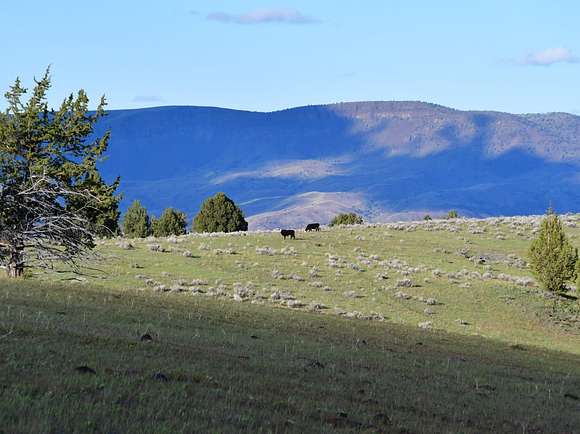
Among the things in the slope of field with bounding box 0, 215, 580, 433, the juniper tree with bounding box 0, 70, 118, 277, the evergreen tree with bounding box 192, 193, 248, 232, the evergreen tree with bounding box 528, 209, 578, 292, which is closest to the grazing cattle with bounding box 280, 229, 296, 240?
the slope of field with bounding box 0, 215, 580, 433

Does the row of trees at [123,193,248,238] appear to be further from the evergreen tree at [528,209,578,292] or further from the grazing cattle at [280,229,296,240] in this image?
the evergreen tree at [528,209,578,292]

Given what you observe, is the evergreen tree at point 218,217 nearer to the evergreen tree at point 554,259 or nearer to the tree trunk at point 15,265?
the evergreen tree at point 554,259

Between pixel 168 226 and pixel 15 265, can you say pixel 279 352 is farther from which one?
pixel 168 226

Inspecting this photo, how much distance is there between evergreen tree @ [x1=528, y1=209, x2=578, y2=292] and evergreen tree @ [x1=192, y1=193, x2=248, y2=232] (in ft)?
148

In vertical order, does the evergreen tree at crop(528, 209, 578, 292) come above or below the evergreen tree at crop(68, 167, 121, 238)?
below

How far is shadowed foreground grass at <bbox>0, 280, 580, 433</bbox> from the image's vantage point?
33.8ft

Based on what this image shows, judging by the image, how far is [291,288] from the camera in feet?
173

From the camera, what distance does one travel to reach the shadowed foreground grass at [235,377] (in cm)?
1031

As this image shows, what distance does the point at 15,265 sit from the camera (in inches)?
1435

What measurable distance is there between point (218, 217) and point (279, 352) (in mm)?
75495

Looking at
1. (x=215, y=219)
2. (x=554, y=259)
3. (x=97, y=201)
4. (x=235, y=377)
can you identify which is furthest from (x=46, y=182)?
(x=215, y=219)

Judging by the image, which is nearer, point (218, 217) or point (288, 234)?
point (288, 234)

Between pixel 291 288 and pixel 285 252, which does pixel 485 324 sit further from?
pixel 285 252

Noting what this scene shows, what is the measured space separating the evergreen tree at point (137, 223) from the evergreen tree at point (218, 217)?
16.7 m
